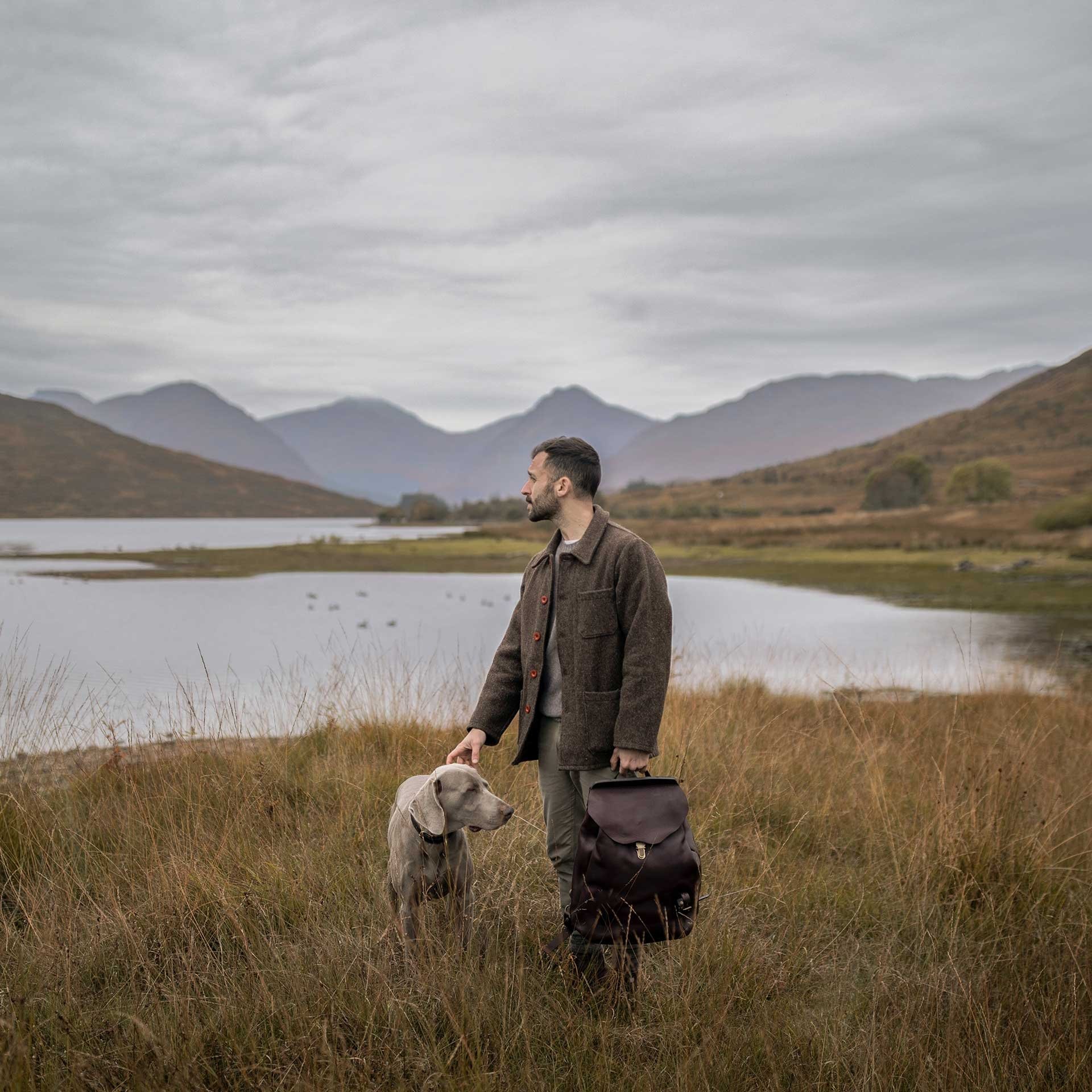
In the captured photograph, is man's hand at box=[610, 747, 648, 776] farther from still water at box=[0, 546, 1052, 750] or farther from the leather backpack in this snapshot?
still water at box=[0, 546, 1052, 750]

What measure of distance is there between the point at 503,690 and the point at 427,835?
32.1 inches

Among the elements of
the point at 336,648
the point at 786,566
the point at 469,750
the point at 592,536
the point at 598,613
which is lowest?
the point at 336,648

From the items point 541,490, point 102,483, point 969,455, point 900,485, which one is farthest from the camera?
point 102,483

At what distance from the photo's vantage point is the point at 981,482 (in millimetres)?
80438

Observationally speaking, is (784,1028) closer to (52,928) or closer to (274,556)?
(52,928)

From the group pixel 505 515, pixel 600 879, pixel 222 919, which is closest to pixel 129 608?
pixel 222 919

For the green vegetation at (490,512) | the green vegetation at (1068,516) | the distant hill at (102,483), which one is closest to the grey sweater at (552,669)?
the green vegetation at (1068,516)

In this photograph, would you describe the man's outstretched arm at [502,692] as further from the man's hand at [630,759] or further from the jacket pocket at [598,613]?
the man's hand at [630,759]

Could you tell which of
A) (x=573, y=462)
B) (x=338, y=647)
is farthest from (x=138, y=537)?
(x=573, y=462)

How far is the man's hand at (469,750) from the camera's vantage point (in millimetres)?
3980

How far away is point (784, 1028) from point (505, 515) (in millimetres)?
112505

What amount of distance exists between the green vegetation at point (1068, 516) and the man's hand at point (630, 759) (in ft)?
159

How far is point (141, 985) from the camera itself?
3627 mm

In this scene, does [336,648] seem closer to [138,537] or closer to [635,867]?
[635,867]
